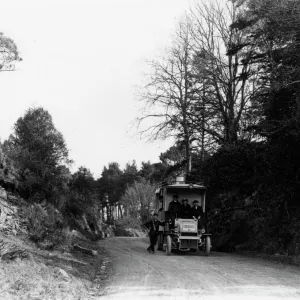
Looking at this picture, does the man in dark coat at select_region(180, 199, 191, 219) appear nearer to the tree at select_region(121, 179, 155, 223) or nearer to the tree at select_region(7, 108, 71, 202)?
the tree at select_region(7, 108, 71, 202)

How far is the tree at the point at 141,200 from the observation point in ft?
264

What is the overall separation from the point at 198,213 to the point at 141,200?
6210 centimetres

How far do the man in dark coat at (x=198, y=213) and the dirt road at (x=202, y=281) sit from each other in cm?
405

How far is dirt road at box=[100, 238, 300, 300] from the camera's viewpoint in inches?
356

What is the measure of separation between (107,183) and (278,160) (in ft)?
279

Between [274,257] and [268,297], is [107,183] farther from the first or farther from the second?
[268,297]

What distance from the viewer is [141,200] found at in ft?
265

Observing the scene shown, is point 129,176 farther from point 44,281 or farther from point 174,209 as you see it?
point 44,281

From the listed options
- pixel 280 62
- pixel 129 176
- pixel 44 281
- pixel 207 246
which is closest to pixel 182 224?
pixel 207 246

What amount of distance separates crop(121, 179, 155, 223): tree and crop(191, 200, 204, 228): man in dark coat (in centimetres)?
5956

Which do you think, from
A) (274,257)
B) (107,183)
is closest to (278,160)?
(274,257)

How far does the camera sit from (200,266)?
45.7ft

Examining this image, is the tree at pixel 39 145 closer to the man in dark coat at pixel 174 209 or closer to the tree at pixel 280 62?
the man in dark coat at pixel 174 209

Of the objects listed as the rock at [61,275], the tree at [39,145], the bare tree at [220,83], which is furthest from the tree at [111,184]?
the rock at [61,275]
